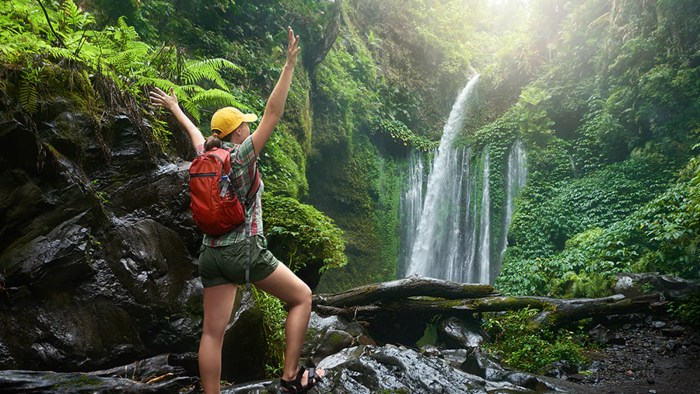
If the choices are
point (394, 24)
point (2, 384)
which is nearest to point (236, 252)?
point (2, 384)

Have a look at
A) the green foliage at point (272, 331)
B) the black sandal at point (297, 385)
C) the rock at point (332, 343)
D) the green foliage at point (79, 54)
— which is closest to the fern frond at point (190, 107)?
the green foliage at point (79, 54)

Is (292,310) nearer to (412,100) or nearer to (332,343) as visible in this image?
(332,343)

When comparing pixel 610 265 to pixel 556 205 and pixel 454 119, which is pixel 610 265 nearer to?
pixel 556 205

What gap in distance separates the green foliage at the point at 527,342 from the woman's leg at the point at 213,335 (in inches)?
210

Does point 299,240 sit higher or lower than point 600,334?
higher

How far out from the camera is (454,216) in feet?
54.2

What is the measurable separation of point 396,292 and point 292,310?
16.4ft

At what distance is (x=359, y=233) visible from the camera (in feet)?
53.7

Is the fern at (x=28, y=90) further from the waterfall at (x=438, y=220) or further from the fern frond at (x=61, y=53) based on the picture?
the waterfall at (x=438, y=220)

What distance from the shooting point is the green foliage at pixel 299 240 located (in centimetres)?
662

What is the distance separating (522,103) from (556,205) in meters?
4.47

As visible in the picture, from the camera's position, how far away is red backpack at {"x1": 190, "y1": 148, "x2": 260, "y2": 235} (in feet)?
8.39

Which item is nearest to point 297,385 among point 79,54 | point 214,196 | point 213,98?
point 214,196

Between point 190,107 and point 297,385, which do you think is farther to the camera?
point 190,107
